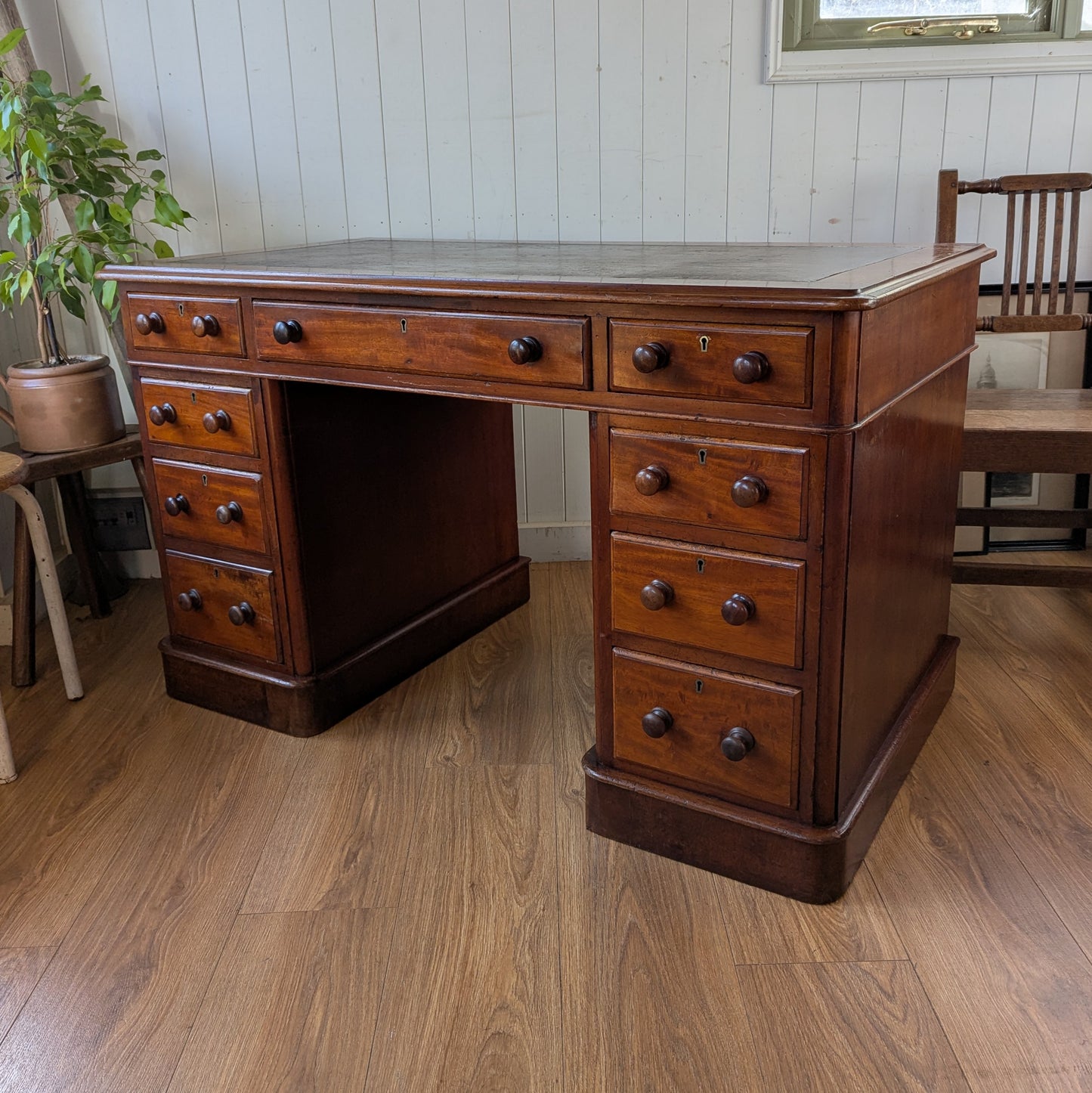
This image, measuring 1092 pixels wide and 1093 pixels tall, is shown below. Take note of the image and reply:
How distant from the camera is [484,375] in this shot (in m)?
1.74

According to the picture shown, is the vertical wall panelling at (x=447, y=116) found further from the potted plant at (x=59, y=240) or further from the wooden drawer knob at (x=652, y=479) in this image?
the wooden drawer knob at (x=652, y=479)

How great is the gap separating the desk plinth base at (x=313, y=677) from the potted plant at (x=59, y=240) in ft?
1.84

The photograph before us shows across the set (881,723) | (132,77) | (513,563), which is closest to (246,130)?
(132,77)

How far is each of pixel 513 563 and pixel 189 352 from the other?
1025 millimetres

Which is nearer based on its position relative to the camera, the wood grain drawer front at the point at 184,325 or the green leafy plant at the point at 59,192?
the wood grain drawer front at the point at 184,325

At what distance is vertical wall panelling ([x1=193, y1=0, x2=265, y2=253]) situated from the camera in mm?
2754

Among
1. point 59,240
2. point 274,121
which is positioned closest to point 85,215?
point 59,240

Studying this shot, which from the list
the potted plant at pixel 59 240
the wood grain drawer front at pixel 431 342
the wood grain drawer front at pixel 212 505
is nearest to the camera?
the wood grain drawer front at pixel 431 342

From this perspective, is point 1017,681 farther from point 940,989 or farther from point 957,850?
point 940,989

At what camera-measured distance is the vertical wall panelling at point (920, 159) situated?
8.75ft

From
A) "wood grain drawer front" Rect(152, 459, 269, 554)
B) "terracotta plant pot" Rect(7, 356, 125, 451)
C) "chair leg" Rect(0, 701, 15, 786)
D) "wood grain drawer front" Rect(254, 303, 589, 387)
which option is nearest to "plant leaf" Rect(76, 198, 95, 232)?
"terracotta plant pot" Rect(7, 356, 125, 451)

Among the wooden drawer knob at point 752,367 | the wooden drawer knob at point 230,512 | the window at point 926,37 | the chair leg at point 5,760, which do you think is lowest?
the chair leg at point 5,760

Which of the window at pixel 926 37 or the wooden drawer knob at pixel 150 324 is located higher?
the window at pixel 926 37

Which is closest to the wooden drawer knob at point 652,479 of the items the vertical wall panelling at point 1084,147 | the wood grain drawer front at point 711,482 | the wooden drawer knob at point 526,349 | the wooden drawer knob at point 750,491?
the wood grain drawer front at point 711,482
